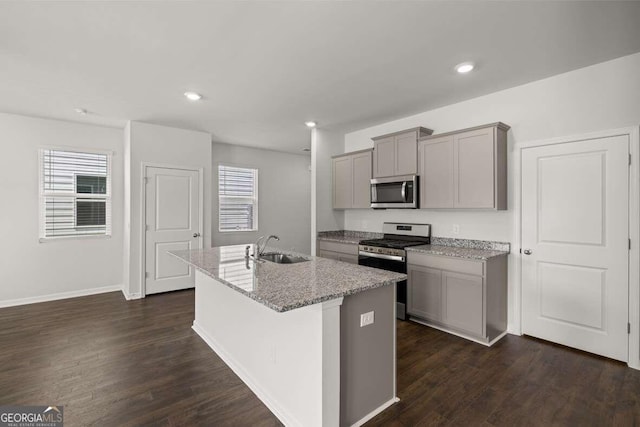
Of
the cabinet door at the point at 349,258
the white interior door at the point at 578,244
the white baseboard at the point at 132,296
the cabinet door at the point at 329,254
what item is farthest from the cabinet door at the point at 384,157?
the white baseboard at the point at 132,296

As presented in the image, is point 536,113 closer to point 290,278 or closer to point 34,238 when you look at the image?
point 290,278

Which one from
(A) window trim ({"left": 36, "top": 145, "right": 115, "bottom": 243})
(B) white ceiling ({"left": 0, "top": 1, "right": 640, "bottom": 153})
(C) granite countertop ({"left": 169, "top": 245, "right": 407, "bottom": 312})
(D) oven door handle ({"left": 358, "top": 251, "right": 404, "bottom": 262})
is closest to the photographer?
(C) granite countertop ({"left": 169, "top": 245, "right": 407, "bottom": 312})

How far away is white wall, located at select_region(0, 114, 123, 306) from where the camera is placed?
418 cm

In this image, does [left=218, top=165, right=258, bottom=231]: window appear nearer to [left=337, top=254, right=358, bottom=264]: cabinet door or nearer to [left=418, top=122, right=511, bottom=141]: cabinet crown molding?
[left=337, top=254, right=358, bottom=264]: cabinet door

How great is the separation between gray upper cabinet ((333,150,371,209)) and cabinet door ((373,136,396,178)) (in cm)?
15

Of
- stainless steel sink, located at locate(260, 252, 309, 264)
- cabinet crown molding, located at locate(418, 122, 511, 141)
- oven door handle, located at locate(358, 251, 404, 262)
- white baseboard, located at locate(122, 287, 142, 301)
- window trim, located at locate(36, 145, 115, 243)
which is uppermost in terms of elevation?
cabinet crown molding, located at locate(418, 122, 511, 141)

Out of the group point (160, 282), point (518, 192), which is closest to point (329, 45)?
point (518, 192)

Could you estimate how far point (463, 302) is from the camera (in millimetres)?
3154

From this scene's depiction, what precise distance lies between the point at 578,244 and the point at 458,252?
3.48ft

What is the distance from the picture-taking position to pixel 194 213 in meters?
5.07

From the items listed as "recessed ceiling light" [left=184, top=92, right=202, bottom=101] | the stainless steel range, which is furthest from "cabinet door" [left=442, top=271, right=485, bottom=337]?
"recessed ceiling light" [left=184, top=92, right=202, bottom=101]

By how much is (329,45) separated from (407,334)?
297 centimetres

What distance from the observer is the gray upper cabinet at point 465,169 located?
3170 millimetres

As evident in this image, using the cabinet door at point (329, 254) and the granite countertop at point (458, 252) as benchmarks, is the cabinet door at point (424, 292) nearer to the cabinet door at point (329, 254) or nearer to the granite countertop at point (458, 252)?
the granite countertop at point (458, 252)
